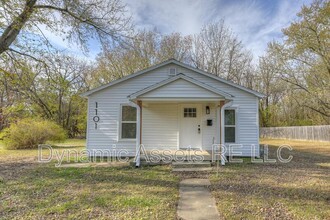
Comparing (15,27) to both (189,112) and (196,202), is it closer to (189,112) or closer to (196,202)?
(189,112)

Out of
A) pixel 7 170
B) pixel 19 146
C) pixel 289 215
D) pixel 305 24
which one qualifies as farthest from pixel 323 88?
pixel 19 146

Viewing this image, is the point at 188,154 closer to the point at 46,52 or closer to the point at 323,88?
the point at 46,52

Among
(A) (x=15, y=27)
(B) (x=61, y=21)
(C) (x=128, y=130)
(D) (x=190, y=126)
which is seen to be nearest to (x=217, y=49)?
(D) (x=190, y=126)

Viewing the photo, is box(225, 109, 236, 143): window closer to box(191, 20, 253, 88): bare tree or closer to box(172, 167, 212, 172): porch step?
box(172, 167, 212, 172): porch step

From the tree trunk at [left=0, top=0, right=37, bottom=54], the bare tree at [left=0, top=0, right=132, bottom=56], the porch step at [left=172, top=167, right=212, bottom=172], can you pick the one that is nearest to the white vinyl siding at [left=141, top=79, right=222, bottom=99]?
the porch step at [left=172, top=167, right=212, bottom=172]

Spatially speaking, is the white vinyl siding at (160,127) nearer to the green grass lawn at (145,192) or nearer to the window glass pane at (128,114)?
the window glass pane at (128,114)

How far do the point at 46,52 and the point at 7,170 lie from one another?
4.77 m

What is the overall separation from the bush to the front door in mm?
9573

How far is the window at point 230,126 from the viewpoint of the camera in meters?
9.96

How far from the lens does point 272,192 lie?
16.8ft

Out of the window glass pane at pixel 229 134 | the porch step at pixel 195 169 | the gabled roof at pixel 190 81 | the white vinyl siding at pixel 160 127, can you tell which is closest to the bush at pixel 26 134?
the white vinyl siding at pixel 160 127

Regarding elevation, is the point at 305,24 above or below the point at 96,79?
above

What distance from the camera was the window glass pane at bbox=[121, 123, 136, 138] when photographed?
394 inches

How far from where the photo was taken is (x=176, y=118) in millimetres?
10344
